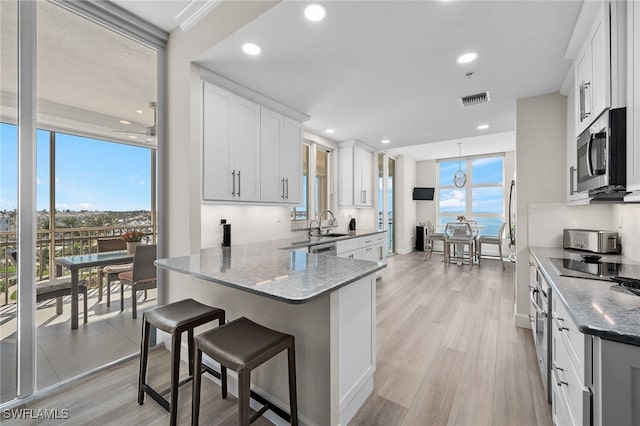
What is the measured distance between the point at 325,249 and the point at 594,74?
2.71 meters

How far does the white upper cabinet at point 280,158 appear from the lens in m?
3.07

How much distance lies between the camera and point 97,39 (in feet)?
7.03

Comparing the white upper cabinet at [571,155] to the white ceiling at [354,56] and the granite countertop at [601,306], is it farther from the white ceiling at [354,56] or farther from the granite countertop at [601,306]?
the granite countertop at [601,306]

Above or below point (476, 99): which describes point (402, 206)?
below

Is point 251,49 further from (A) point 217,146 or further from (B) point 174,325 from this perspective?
(B) point 174,325

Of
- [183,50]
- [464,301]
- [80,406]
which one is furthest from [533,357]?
[183,50]

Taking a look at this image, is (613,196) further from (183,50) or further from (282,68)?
(183,50)

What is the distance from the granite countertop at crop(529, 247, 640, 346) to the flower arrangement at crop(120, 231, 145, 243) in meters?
3.12

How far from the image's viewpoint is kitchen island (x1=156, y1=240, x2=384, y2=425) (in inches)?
54.7

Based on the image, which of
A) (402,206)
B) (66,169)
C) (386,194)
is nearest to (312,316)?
(66,169)

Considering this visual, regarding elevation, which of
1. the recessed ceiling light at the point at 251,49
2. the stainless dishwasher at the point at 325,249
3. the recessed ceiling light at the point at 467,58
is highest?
the recessed ceiling light at the point at 251,49

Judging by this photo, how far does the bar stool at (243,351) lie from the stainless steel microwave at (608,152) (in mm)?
1832

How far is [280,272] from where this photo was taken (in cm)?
160

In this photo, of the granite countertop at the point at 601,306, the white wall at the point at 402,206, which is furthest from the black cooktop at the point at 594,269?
the white wall at the point at 402,206
